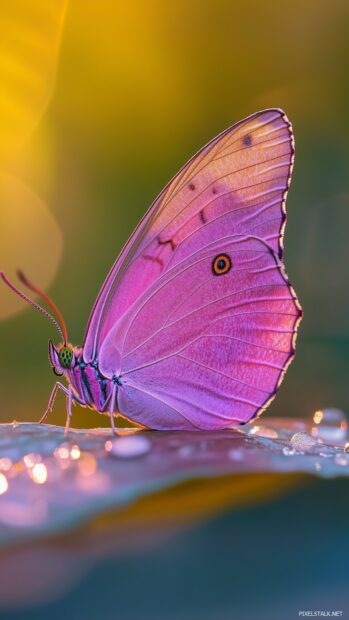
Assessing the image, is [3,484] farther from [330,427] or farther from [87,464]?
[330,427]

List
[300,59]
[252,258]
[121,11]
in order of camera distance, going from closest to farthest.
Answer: [252,258] < [121,11] < [300,59]

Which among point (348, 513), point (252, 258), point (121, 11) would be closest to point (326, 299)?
point (252, 258)

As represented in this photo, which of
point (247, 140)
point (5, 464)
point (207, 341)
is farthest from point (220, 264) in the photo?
point (5, 464)

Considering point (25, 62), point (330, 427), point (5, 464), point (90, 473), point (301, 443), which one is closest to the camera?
point (90, 473)

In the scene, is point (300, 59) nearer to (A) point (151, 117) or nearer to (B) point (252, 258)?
(A) point (151, 117)

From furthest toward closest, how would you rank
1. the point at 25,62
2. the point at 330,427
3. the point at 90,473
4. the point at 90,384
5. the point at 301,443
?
the point at 25,62 < the point at 90,384 < the point at 330,427 < the point at 301,443 < the point at 90,473

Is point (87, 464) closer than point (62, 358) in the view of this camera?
Yes

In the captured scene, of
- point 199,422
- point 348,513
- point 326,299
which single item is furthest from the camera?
point 326,299
